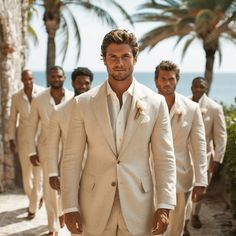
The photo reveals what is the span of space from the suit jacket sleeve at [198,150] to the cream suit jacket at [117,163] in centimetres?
142

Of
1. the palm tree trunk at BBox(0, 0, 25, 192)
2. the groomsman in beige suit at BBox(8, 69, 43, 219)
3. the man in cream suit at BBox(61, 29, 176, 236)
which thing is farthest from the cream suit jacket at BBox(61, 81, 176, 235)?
the palm tree trunk at BBox(0, 0, 25, 192)

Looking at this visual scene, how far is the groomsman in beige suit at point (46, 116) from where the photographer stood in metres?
6.28

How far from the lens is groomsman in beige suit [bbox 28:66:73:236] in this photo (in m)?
6.28

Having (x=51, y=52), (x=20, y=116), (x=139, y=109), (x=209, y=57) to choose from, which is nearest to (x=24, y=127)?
(x=20, y=116)

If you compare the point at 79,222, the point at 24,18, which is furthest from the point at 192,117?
the point at 24,18

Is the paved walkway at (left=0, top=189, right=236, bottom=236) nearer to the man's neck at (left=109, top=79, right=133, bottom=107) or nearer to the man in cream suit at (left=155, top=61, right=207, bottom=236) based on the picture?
the man in cream suit at (left=155, top=61, right=207, bottom=236)

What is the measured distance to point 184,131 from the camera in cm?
487

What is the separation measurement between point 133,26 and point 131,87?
1506 cm

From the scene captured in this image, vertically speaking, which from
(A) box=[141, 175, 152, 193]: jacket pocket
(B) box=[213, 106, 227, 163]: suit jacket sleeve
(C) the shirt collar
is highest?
(C) the shirt collar

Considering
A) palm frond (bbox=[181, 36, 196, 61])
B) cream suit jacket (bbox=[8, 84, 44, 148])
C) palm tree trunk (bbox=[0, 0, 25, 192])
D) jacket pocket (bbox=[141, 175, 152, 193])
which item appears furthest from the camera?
palm frond (bbox=[181, 36, 196, 61])

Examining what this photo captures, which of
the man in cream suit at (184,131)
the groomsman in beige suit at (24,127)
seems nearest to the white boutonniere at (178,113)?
the man in cream suit at (184,131)

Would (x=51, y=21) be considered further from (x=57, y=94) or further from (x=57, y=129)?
(x=57, y=129)

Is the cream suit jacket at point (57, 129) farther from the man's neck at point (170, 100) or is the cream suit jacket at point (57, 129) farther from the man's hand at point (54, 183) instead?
the man's neck at point (170, 100)

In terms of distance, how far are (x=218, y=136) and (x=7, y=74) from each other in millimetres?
4568
